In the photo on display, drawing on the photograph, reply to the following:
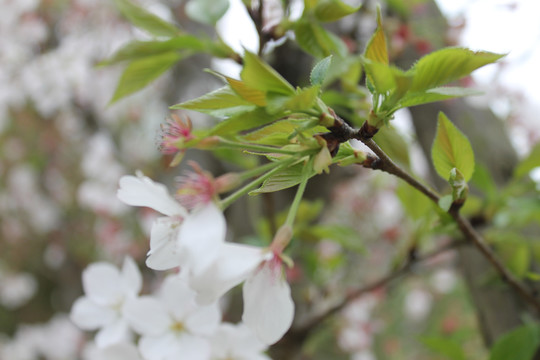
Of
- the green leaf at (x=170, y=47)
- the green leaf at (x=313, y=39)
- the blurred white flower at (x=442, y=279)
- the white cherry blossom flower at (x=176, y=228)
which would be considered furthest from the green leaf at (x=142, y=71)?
the blurred white flower at (x=442, y=279)

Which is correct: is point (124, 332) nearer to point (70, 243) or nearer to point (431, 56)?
point (431, 56)

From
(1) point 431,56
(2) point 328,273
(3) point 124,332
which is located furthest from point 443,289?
(1) point 431,56

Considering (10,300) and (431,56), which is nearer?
(431,56)

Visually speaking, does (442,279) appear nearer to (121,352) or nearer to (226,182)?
(121,352)

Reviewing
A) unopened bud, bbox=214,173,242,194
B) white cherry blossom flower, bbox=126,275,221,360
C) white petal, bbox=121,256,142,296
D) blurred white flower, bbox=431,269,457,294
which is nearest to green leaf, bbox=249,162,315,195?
unopened bud, bbox=214,173,242,194

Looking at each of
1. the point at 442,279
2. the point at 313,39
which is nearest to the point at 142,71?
the point at 313,39

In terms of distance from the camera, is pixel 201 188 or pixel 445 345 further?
pixel 445 345

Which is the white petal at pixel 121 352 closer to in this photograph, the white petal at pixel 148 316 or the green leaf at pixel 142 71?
the white petal at pixel 148 316
